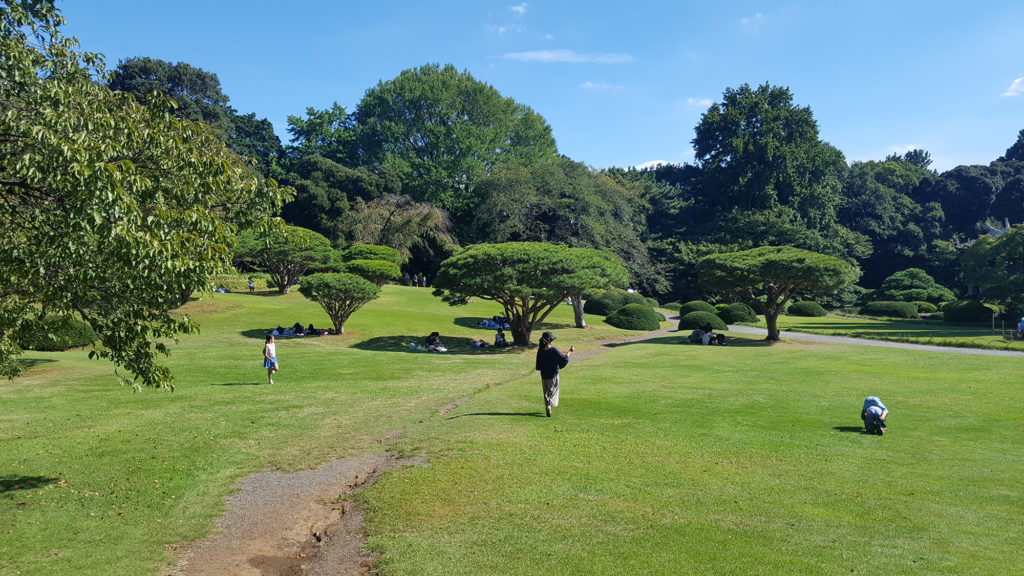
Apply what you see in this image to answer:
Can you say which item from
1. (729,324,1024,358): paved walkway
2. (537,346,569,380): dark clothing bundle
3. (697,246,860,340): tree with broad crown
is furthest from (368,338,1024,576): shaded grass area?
(697,246,860,340): tree with broad crown

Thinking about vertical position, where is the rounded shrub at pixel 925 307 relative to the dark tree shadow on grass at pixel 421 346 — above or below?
above

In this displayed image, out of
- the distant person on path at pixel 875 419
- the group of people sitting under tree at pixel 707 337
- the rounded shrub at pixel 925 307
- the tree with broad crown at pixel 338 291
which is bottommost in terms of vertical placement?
the distant person on path at pixel 875 419

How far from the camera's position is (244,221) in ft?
32.3

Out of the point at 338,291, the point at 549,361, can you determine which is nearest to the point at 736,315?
the point at 338,291

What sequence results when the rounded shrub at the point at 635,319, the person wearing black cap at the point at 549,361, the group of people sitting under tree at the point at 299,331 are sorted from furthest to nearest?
1. the rounded shrub at the point at 635,319
2. the group of people sitting under tree at the point at 299,331
3. the person wearing black cap at the point at 549,361

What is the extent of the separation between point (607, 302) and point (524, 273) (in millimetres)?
21915

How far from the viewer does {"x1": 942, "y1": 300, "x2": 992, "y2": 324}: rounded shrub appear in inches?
1950

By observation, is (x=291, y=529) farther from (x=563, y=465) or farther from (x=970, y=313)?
(x=970, y=313)

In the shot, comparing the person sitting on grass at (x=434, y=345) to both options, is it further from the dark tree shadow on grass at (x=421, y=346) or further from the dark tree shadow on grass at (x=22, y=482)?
the dark tree shadow on grass at (x=22, y=482)

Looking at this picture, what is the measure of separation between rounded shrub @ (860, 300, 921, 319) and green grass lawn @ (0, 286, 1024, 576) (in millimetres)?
37113

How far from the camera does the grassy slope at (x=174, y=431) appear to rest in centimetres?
877

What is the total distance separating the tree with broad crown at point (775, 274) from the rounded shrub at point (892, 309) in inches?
988

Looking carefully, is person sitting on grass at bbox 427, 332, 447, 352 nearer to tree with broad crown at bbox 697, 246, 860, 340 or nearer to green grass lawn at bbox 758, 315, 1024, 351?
tree with broad crown at bbox 697, 246, 860, 340

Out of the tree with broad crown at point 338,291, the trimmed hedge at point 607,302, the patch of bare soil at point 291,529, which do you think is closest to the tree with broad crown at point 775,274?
the trimmed hedge at point 607,302
